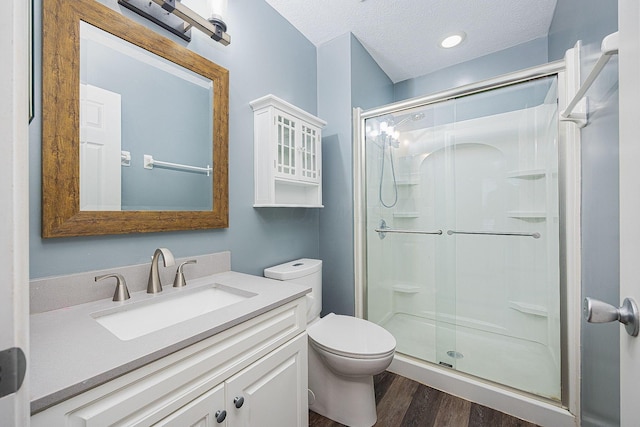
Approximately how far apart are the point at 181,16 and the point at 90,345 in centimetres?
123

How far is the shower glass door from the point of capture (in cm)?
161

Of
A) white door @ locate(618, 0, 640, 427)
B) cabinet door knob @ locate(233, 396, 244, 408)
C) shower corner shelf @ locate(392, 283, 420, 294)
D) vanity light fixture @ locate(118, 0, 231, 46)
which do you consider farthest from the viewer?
shower corner shelf @ locate(392, 283, 420, 294)

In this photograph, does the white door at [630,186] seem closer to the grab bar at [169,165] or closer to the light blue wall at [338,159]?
the grab bar at [169,165]

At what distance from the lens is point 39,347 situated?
64 centimetres

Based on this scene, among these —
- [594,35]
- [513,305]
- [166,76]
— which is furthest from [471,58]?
[166,76]

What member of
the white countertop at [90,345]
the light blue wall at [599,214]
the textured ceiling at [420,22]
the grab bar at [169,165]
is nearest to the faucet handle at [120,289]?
the white countertop at [90,345]

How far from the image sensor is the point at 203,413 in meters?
0.74

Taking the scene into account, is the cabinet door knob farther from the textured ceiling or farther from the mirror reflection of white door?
the textured ceiling

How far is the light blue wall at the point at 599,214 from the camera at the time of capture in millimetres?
877

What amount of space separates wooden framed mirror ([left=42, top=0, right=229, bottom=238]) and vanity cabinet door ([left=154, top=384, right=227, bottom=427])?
69cm

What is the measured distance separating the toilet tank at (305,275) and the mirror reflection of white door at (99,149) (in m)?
0.83

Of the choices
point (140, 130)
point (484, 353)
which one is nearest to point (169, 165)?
point (140, 130)

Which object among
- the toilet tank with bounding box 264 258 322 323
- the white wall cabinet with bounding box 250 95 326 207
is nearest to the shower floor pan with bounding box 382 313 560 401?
the toilet tank with bounding box 264 258 322 323

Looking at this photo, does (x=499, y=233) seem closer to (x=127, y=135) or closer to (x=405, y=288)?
(x=405, y=288)
